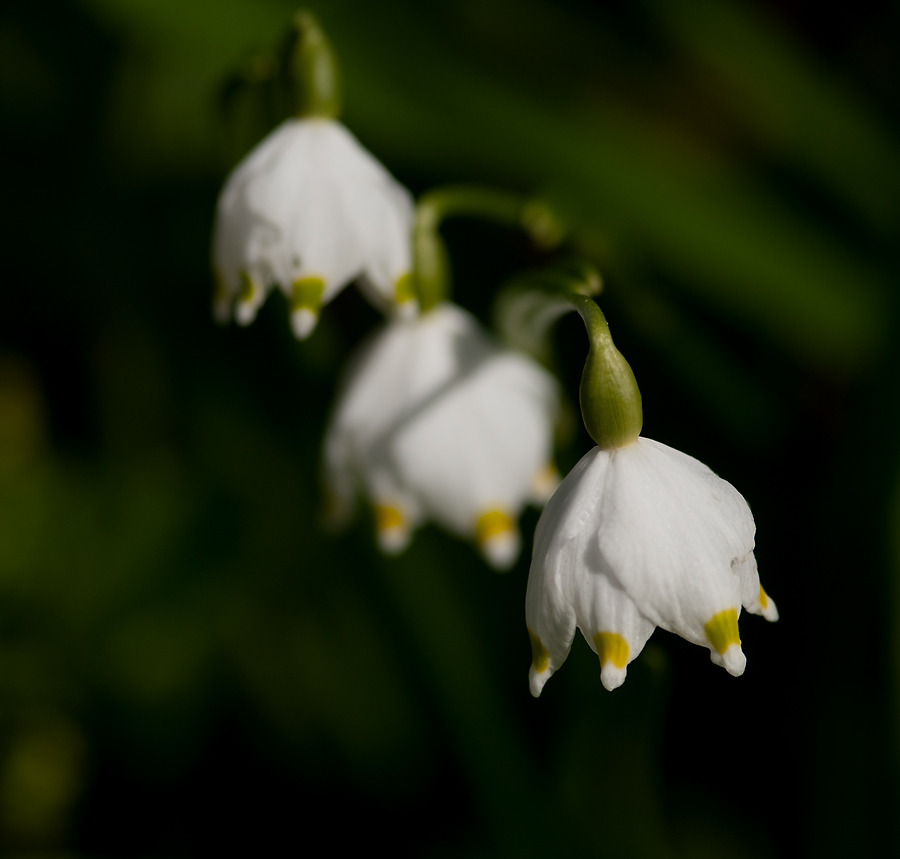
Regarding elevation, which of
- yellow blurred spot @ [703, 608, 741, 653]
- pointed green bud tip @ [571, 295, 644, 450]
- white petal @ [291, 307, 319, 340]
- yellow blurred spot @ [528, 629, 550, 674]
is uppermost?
pointed green bud tip @ [571, 295, 644, 450]

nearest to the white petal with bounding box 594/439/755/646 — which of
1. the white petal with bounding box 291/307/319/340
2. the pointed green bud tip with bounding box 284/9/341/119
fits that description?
the white petal with bounding box 291/307/319/340

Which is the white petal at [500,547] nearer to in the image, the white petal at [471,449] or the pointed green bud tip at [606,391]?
the white petal at [471,449]

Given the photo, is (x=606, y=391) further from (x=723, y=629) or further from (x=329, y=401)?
(x=329, y=401)

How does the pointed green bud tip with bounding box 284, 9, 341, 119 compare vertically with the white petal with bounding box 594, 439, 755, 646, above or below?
above

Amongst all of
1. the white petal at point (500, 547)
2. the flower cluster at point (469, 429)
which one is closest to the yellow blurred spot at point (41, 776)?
the flower cluster at point (469, 429)

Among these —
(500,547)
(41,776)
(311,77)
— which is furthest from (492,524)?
(41,776)

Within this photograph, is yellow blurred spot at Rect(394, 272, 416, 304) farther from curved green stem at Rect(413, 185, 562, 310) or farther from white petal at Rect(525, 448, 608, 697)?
white petal at Rect(525, 448, 608, 697)
